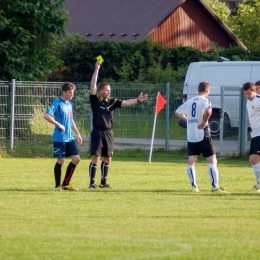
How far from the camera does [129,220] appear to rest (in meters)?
9.51

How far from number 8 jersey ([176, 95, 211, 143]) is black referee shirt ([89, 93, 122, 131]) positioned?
1.23 m

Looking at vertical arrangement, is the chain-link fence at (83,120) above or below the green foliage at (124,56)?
below

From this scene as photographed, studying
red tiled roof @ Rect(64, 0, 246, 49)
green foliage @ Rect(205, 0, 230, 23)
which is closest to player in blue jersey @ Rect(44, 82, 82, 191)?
red tiled roof @ Rect(64, 0, 246, 49)

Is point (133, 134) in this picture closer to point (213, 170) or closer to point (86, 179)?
point (86, 179)

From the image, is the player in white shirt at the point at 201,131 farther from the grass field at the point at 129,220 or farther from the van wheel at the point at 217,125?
the van wheel at the point at 217,125

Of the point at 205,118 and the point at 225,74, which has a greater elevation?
the point at 225,74

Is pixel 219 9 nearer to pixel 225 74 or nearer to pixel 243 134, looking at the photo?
pixel 225 74

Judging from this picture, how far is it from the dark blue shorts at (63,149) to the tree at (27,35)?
10.5 metres

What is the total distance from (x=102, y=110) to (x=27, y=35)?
35.5ft

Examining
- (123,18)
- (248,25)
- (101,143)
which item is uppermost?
(123,18)

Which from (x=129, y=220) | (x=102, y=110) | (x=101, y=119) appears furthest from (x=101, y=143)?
(x=129, y=220)

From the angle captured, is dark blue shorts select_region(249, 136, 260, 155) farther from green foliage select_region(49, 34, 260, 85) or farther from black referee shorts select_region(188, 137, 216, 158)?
green foliage select_region(49, 34, 260, 85)

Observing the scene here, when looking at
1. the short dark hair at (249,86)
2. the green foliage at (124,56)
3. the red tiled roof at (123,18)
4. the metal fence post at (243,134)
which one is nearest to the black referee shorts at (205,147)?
the short dark hair at (249,86)

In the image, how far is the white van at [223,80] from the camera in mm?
22422
